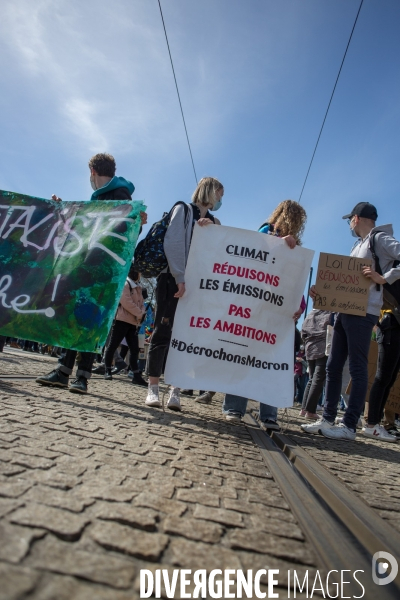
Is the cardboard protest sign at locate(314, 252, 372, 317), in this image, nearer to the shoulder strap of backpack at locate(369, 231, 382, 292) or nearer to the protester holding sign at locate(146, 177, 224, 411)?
the shoulder strap of backpack at locate(369, 231, 382, 292)

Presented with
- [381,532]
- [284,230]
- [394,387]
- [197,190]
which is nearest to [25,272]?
[197,190]

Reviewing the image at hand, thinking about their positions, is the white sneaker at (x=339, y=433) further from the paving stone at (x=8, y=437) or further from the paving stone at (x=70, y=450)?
the paving stone at (x=8, y=437)

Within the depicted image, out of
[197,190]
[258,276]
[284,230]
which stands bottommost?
[258,276]

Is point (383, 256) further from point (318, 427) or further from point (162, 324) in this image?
point (162, 324)

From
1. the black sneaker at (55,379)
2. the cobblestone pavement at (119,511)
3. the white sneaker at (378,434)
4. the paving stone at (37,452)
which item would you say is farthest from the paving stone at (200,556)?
the white sneaker at (378,434)

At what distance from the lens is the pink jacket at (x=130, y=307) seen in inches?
267

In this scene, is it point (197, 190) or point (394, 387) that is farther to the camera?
point (394, 387)

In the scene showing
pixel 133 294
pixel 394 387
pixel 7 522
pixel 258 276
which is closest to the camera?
pixel 7 522

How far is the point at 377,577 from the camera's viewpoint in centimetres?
112

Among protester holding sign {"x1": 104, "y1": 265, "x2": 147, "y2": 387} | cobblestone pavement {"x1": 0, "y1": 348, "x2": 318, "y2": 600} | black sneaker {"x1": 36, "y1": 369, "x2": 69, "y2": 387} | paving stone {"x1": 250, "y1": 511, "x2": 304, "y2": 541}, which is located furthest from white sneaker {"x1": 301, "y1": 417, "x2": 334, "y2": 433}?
protester holding sign {"x1": 104, "y1": 265, "x2": 147, "y2": 387}

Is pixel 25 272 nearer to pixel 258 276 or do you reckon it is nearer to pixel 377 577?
pixel 258 276

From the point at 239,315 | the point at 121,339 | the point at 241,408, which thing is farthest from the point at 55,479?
the point at 121,339

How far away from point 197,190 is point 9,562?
12.5ft

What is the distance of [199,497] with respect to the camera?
154 cm
